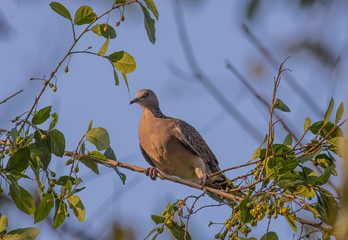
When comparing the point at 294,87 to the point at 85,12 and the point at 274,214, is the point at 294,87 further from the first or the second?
the point at 85,12

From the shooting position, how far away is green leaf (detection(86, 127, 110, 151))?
326cm

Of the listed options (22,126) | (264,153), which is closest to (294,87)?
(264,153)

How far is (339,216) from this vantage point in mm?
3037

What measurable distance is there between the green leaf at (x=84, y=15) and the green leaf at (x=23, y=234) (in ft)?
4.72

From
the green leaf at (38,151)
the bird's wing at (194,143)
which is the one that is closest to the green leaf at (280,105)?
the green leaf at (38,151)

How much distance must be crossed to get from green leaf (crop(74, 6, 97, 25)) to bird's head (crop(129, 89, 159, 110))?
3248mm

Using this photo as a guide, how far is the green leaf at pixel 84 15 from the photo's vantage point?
3189 millimetres

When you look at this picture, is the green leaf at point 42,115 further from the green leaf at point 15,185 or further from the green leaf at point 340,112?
the green leaf at point 340,112

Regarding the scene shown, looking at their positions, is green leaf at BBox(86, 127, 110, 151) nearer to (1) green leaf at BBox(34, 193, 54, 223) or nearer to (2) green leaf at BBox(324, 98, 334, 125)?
(1) green leaf at BBox(34, 193, 54, 223)

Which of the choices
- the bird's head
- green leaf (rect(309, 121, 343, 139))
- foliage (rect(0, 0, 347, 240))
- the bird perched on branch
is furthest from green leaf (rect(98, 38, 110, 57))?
the bird's head

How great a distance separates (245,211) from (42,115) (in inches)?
60.4

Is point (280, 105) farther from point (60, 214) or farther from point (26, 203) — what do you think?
point (26, 203)

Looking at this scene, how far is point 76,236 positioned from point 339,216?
187 cm

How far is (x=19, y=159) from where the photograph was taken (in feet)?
9.24
